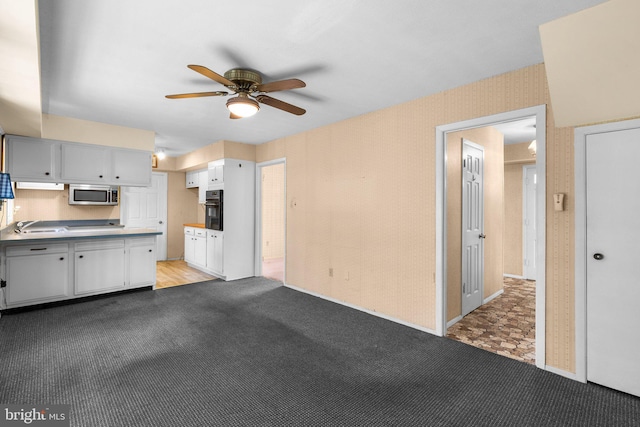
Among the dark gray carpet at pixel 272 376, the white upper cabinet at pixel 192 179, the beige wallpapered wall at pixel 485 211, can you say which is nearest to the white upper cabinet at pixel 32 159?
the dark gray carpet at pixel 272 376

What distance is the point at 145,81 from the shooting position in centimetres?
286

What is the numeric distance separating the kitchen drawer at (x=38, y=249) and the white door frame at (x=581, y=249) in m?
5.52

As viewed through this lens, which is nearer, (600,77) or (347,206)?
(600,77)

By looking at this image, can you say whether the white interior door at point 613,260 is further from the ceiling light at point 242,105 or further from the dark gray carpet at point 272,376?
the ceiling light at point 242,105

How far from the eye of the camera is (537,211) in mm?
2494

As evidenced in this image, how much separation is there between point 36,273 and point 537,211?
551 centimetres

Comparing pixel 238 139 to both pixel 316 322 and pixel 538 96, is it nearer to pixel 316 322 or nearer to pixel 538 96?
pixel 316 322

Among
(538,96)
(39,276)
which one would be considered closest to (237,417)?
(538,96)

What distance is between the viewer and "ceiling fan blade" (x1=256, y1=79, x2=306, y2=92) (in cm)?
227

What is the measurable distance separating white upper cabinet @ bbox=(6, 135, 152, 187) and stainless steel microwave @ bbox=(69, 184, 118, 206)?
484 mm

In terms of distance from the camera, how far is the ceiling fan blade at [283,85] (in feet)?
7.44

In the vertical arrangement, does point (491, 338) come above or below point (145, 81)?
below

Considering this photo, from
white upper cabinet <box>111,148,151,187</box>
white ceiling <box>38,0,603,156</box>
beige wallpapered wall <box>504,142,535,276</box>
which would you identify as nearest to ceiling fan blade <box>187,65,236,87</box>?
white ceiling <box>38,0,603,156</box>

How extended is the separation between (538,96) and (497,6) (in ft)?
3.43
